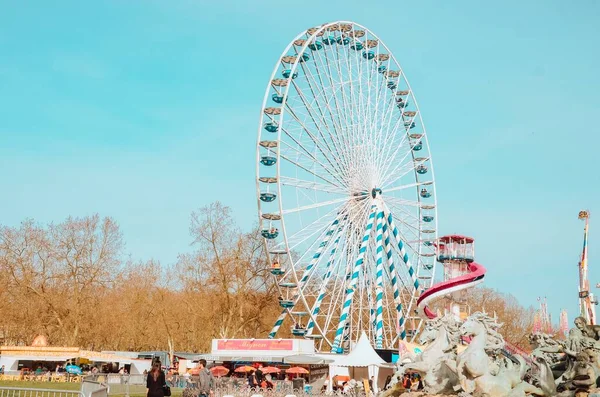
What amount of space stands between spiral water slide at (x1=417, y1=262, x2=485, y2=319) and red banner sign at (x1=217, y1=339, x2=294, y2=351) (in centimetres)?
811

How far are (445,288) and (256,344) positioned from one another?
10233 mm

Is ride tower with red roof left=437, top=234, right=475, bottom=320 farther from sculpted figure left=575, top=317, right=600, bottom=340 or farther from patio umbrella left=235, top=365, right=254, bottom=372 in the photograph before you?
sculpted figure left=575, top=317, right=600, bottom=340

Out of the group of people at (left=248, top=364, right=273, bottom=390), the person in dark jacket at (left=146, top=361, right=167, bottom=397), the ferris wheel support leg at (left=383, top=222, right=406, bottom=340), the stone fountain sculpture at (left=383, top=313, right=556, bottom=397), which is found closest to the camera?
the person in dark jacket at (left=146, top=361, right=167, bottom=397)

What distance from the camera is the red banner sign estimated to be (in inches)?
1340

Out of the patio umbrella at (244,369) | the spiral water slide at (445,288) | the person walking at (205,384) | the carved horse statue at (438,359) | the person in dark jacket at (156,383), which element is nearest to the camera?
the person in dark jacket at (156,383)

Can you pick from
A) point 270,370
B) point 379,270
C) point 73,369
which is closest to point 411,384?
point 270,370

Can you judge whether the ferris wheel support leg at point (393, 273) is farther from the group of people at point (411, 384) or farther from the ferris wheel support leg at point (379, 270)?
the group of people at point (411, 384)

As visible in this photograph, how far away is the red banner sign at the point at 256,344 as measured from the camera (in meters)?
34.0

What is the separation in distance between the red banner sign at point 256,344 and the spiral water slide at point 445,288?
811 cm

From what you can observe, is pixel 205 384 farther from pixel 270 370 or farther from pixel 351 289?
pixel 351 289

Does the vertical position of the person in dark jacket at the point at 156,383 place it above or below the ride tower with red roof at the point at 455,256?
below

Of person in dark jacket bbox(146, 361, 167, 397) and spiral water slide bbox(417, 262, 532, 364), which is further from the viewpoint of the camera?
spiral water slide bbox(417, 262, 532, 364)

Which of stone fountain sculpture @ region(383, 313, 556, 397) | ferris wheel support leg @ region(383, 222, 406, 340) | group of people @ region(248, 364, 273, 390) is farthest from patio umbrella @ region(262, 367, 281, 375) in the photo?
stone fountain sculpture @ region(383, 313, 556, 397)

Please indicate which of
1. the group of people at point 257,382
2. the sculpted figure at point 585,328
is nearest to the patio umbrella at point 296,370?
the group of people at point 257,382
